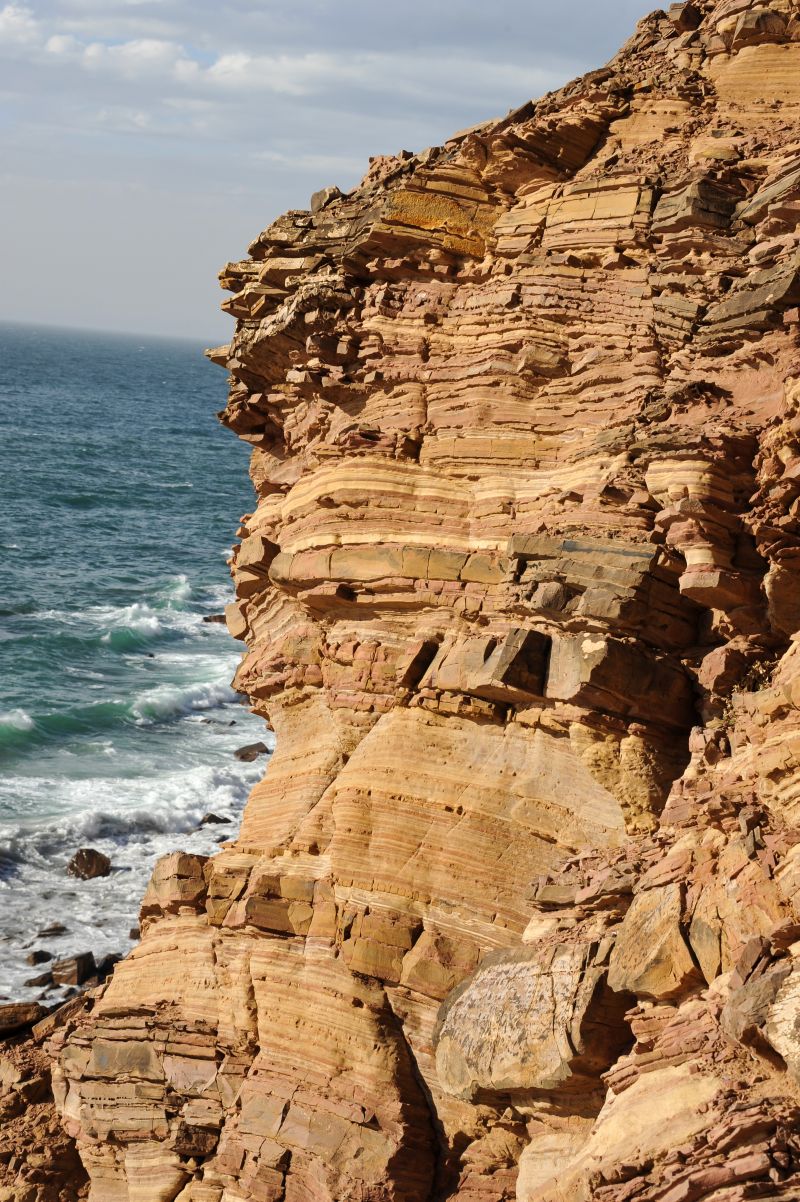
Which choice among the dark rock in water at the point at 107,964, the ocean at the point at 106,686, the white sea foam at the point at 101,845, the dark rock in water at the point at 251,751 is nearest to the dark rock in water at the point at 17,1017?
the ocean at the point at 106,686

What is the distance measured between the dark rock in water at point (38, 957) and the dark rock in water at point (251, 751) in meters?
Answer: 12.8

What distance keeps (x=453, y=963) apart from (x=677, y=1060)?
4381mm

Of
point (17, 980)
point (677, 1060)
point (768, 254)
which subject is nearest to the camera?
point (677, 1060)

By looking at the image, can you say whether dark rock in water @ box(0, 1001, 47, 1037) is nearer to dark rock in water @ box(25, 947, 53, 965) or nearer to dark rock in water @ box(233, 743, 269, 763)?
dark rock in water @ box(25, 947, 53, 965)

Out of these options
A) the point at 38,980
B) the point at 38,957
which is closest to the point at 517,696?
the point at 38,980

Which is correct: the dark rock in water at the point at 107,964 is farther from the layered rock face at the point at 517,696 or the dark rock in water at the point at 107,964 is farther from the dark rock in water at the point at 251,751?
the dark rock in water at the point at 251,751

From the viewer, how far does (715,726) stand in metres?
15.4

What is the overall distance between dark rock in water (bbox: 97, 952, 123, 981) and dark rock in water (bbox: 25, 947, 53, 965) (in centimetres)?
120

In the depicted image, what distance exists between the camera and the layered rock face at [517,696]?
13477 mm

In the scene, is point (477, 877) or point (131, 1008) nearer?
point (477, 877)

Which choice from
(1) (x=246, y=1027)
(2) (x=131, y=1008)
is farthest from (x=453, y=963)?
(2) (x=131, y=1008)

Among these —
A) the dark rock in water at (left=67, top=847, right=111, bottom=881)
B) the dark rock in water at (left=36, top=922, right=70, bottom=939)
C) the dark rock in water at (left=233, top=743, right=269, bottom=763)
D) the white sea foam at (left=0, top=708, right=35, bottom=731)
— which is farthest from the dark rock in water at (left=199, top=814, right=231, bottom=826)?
the white sea foam at (left=0, top=708, right=35, bottom=731)

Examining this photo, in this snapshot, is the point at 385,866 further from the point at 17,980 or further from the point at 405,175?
the point at 17,980

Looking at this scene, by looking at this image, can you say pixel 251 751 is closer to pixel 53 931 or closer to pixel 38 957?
pixel 53 931
